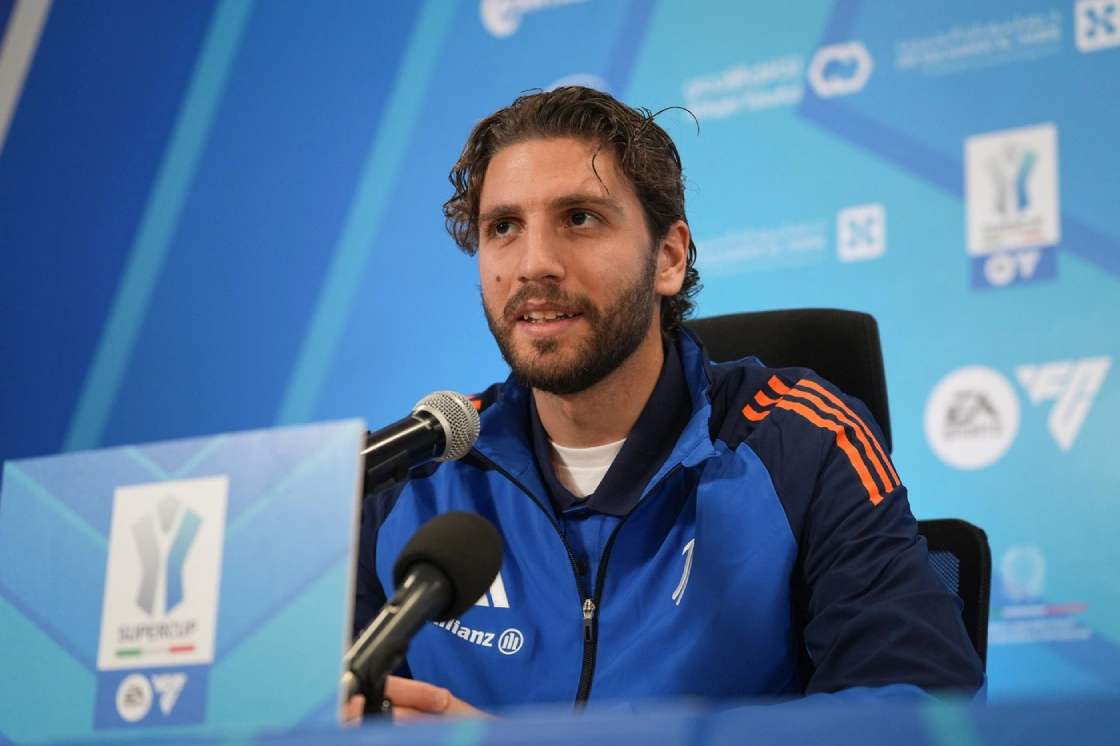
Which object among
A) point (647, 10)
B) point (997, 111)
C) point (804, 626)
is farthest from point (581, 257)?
point (647, 10)

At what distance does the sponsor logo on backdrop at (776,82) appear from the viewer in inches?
106

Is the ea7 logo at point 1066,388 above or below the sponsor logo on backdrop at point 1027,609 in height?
above

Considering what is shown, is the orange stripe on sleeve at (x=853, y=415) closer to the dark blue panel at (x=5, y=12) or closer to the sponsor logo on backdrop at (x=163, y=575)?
the sponsor logo on backdrop at (x=163, y=575)

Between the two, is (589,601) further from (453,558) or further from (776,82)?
(776,82)

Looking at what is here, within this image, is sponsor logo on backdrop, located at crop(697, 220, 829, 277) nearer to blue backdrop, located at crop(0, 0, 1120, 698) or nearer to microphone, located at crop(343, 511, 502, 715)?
blue backdrop, located at crop(0, 0, 1120, 698)

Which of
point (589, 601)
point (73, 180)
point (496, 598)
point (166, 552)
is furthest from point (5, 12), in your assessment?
point (166, 552)

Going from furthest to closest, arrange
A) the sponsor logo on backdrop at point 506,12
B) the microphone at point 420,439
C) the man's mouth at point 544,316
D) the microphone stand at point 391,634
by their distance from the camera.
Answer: the sponsor logo on backdrop at point 506,12
the man's mouth at point 544,316
the microphone at point 420,439
the microphone stand at point 391,634

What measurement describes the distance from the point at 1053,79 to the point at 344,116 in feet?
6.66

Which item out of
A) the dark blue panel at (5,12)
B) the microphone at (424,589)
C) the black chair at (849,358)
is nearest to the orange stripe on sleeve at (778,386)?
the black chair at (849,358)

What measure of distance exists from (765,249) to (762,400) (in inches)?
Result: 50.6

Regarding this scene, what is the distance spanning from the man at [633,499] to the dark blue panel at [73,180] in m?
2.33

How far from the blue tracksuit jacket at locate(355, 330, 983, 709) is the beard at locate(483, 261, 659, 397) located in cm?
10

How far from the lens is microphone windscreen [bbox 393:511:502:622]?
823 millimetres

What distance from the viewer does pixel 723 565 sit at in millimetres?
1373
